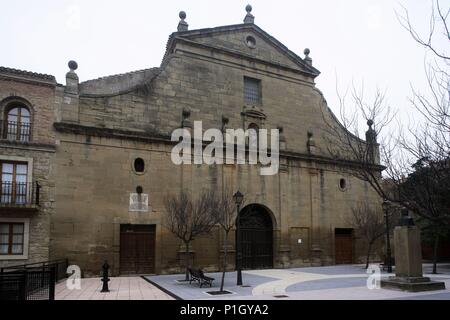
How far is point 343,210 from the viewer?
26.4 meters

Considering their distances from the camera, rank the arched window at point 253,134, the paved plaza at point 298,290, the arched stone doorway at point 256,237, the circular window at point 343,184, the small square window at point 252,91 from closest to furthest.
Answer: the paved plaza at point 298,290 < the arched stone doorway at point 256,237 < the arched window at point 253,134 < the small square window at point 252,91 < the circular window at point 343,184

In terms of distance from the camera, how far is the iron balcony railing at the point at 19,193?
17453 mm

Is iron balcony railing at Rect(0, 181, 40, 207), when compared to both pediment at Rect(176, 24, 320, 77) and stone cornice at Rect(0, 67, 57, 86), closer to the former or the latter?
stone cornice at Rect(0, 67, 57, 86)

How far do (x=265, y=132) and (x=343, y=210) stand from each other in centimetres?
714

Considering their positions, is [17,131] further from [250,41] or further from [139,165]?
[250,41]

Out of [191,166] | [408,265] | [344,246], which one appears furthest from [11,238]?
[344,246]

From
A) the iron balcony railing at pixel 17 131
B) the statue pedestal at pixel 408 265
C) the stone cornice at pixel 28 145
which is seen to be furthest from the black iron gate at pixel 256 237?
the iron balcony railing at pixel 17 131

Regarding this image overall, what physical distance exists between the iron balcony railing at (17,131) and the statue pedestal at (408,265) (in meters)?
15.7

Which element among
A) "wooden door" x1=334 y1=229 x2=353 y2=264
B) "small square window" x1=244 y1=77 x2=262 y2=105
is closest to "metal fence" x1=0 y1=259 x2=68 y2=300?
"small square window" x1=244 y1=77 x2=262 y2=105

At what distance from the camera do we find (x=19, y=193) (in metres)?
17.8

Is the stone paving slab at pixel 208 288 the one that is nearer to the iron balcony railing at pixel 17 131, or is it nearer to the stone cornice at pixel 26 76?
the iron balcony railing at pixel 17 131

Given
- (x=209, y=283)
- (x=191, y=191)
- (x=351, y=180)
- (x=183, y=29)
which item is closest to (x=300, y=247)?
(x=351, y=180)

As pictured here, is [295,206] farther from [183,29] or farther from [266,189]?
[183,29]

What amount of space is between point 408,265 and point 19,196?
15.3 meters
